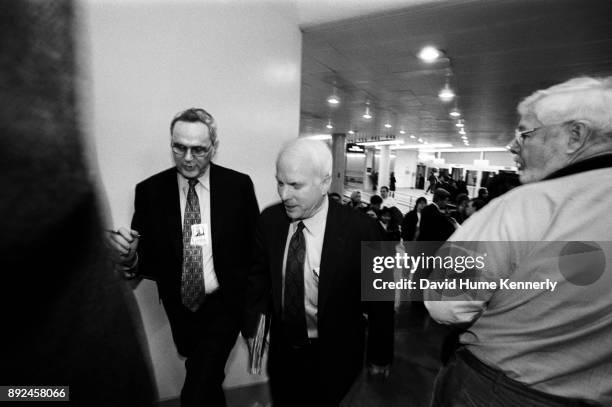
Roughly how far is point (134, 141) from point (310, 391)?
5.88ft

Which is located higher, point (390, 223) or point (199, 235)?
point (199, 235)

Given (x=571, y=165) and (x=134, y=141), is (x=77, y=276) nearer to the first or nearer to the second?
(x=571, y=165)

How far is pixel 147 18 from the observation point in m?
1.78

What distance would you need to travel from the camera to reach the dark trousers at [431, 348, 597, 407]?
3.34 ft

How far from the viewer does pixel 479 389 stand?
1.13 metres

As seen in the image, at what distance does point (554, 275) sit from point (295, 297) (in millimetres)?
1138

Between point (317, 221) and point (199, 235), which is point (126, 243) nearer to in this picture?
point (199, 235)

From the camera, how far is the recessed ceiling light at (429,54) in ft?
13.0

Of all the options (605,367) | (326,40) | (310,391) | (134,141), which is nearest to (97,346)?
(605,367)

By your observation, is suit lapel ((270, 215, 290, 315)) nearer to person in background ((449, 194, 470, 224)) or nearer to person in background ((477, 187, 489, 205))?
person in background ((449, 194, 470, 224))

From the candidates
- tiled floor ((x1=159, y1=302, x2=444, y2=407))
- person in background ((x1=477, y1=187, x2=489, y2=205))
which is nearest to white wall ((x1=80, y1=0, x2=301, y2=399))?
tiled floor ((x1=159, y1=302, x2=444, y2=407))

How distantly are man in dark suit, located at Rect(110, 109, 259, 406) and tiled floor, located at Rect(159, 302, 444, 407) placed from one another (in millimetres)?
910

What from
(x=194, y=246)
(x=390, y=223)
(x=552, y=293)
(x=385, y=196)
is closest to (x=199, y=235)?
Answer: (x=194, y=246)

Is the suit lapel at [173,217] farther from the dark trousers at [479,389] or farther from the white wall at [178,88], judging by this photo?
the dark trousers at [479,389]
